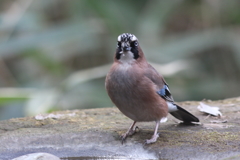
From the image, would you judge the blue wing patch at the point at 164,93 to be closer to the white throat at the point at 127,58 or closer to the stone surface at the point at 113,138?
the stone surface at the point at 113,138

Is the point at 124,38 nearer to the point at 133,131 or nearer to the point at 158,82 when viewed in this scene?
the point at 158,82

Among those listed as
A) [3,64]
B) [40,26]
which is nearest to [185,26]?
[40,26]

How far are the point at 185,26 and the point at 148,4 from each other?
1.50 m

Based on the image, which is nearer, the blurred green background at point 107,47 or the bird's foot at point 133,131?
the bird's foot at point 133,131

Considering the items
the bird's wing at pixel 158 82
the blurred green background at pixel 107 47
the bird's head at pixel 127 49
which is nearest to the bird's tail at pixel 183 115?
the bird's wing at pixel 158 82

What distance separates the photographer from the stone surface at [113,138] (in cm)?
503

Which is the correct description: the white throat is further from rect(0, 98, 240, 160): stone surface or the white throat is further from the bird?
rect(0, 98, 240, 160): stone surface

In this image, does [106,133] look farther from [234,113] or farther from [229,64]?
[229,64]

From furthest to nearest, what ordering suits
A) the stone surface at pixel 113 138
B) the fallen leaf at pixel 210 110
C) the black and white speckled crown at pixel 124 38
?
the fallen leaf at pixel 210 110
the black and white speckled crown at pixel 124 38
the stone surface at pixel 113 138

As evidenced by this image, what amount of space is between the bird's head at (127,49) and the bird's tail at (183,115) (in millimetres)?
962

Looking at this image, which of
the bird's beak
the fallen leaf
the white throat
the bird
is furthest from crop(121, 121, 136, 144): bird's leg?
the fallen leaf

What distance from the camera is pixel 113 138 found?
5.46m

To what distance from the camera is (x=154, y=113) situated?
5594 mm

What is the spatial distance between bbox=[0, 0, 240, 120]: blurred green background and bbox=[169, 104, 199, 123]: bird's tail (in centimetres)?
290
